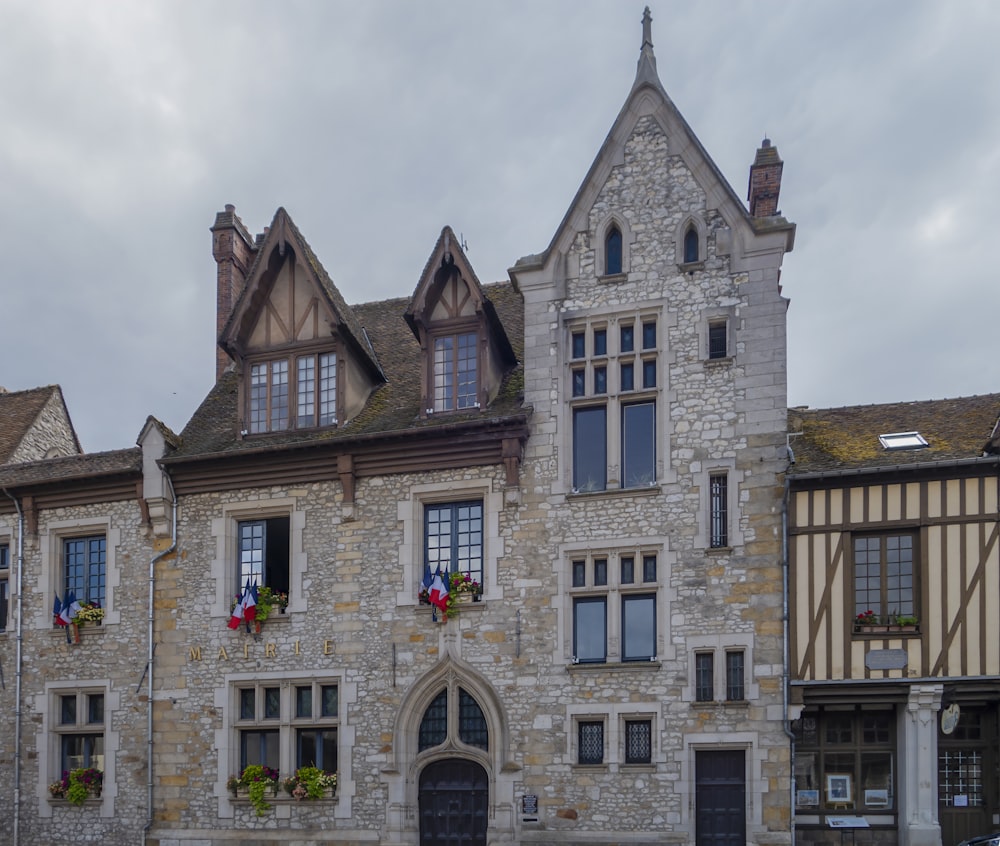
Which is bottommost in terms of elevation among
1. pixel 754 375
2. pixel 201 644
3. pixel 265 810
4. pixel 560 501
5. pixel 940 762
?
pixel 265 810

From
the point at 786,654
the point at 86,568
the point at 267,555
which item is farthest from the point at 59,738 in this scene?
the point at 786,654

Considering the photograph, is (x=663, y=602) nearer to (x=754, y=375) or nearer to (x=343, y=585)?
(x=754, y=375)

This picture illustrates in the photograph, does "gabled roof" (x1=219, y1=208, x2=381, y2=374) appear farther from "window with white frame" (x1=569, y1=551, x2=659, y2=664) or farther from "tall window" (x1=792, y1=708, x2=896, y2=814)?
"tall window" (x1=792, y1=708, x2=896, y2=814)

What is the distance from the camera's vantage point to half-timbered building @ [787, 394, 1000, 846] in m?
16.4

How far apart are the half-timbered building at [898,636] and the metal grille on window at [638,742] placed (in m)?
2.18

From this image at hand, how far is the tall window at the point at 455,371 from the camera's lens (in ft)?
64.6

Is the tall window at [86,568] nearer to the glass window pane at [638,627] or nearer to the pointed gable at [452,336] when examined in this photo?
the pointed gable at [452,336]

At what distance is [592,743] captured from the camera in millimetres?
17703

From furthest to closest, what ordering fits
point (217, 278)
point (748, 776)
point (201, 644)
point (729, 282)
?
point (217, 278) → point (201, 644) → point (729, 282) → point (748, 776)

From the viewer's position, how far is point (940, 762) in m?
17.2

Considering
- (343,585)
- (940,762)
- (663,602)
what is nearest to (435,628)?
(343,585)

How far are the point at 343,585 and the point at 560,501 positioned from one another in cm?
394

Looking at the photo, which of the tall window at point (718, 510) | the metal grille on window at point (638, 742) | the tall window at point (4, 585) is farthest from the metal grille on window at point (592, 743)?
the tall window at point (4, 585)

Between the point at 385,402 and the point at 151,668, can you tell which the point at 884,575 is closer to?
the point at 385,402
